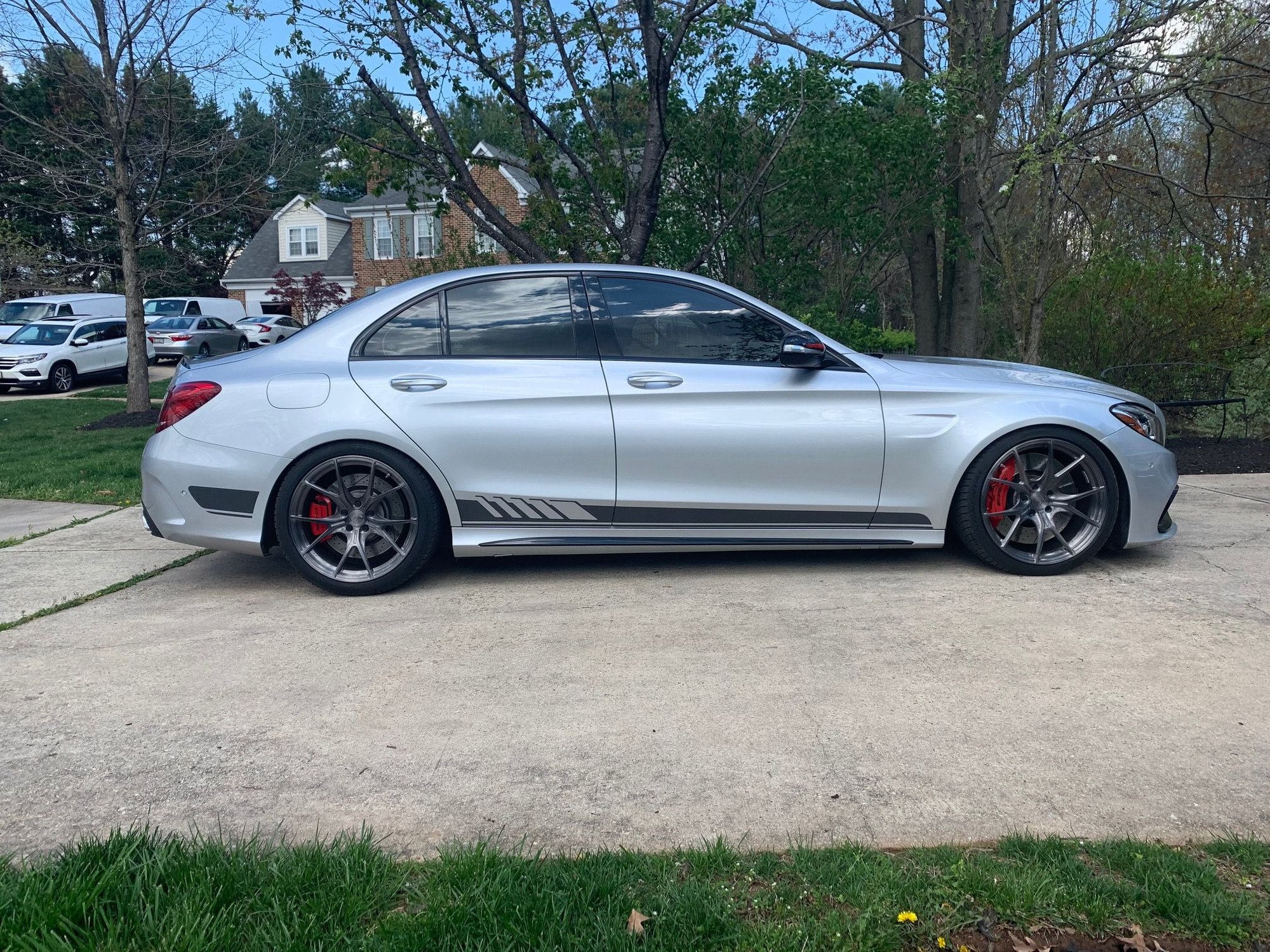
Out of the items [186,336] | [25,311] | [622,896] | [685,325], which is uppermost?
[25,311]

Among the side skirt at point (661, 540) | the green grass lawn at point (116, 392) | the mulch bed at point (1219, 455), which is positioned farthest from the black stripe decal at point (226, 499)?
the green grass lawn at point (116, 392)

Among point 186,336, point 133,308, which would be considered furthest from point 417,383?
point 186,336

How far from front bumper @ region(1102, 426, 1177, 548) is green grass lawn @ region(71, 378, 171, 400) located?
18313mm

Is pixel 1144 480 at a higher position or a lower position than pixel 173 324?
lower

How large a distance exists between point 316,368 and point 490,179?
9.88 meters

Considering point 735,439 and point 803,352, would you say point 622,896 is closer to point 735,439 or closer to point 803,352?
point 735,439

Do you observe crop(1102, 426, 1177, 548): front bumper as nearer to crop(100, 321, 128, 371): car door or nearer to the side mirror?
the side mirror

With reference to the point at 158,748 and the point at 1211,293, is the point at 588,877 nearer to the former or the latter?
the point at 158,748

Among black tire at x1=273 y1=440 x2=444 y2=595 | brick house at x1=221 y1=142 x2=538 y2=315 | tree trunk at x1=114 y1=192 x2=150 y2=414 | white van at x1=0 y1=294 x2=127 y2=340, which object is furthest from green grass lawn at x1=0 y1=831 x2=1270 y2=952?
brick house at x1=221 y1=142 x2=538 y2=315

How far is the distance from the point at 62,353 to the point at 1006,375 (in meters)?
22.6

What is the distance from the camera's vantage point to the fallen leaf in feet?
7.47

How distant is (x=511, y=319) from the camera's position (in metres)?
5.38

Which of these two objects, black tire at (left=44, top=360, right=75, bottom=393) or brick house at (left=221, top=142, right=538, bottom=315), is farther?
brick house at (left=221, top=142, right=538, bottom=315)

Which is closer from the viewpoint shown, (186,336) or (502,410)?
(502,410)
